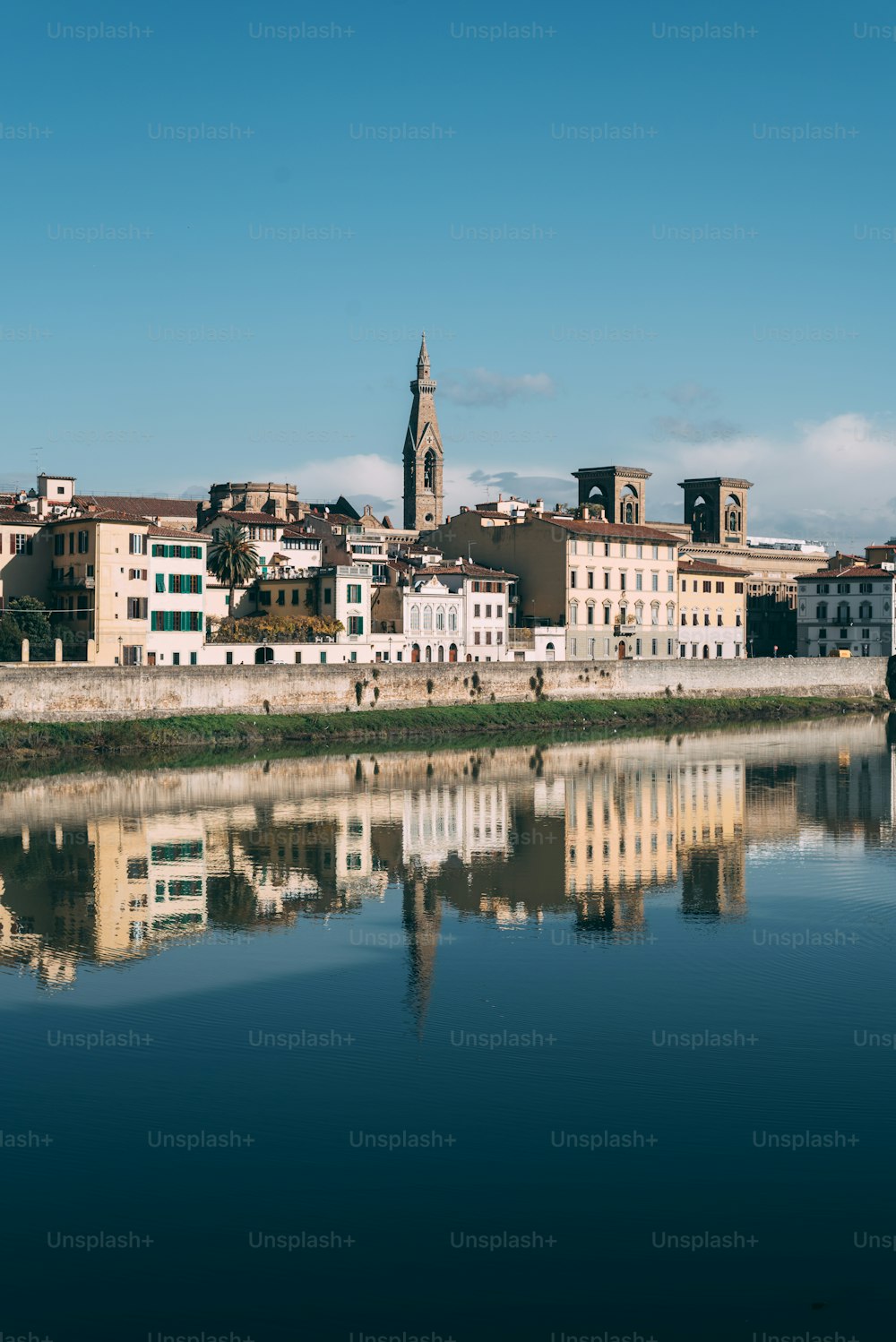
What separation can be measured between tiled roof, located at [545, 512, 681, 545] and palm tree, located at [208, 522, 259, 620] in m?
20.0

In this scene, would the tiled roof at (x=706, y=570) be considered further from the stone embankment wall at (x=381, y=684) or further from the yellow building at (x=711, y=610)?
the stone embankment wall at (x=381, y=684)

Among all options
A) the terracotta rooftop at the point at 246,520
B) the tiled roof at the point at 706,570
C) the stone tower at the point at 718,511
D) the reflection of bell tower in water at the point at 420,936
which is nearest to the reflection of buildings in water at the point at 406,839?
the reflection of bell tower in water at the point at 420,936

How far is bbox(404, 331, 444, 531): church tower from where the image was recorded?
131875mm

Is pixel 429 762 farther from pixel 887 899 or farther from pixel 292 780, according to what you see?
pixel 887 899

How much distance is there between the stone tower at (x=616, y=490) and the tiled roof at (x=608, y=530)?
1977 cm

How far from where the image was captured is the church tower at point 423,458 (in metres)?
132

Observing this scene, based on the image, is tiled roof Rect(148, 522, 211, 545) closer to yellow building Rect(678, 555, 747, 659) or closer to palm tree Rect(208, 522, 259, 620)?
palm tree Rect(208, 522, 259, 620)

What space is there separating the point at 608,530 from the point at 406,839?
53.3m

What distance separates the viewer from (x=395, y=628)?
7538 centimetres

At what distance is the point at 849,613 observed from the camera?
98688 mm

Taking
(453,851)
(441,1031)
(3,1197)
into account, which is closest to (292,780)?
(453,851)

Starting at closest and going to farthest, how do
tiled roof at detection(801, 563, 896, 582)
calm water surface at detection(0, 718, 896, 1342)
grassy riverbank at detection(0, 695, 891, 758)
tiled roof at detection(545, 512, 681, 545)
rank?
1. calm water surface at detection(0, 718, 896, 1342)
2. grassy riverbank at detection(0, 695, 891, 758)
3. tiled roof at detection(545, 512, 681, 545)
4. tiled roof at detection(801, 563, 896, 582)

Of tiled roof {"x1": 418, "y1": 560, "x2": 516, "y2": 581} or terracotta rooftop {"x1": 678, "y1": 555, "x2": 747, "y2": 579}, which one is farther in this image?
terracotta rooftop {"x1": 678, "y1": 555, "x2": 747, "y2": 579}

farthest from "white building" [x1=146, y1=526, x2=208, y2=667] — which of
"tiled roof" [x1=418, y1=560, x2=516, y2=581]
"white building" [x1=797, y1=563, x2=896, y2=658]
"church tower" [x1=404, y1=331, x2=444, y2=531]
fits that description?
"church tower" [x1=404, y1=331, x2=444, y2=531]
